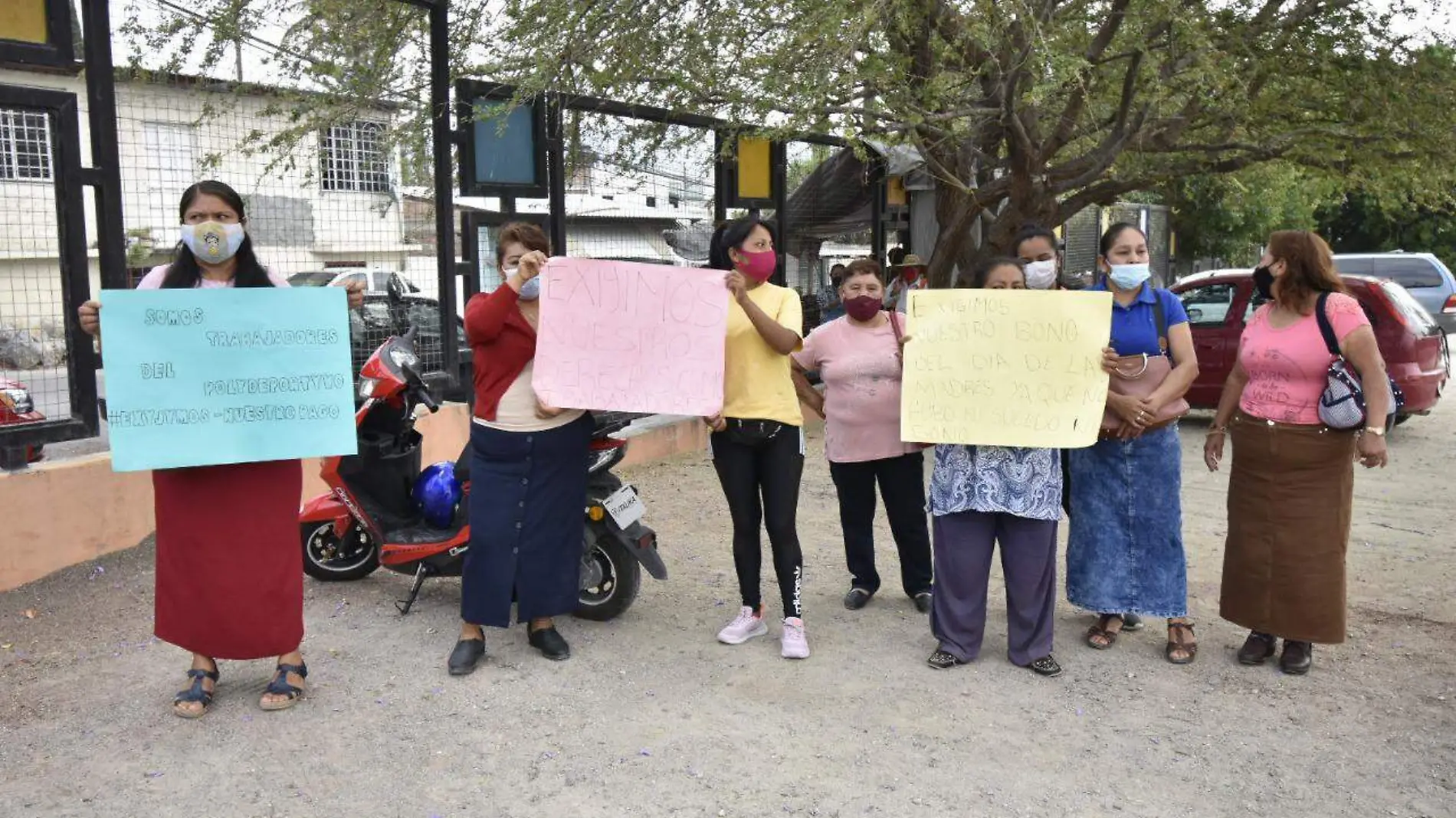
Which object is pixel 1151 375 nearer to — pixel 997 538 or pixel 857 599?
pixel 997 538

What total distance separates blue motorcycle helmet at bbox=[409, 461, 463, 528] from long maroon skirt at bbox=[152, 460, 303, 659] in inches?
46.0

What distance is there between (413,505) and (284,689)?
1.33 metres

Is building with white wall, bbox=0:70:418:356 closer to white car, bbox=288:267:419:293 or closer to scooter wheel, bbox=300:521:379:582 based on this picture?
white car, bbox=288:267:419:293

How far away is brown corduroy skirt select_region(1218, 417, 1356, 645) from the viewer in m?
4.08

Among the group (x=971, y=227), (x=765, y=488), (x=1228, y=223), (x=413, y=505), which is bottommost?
(x=413, y=505)

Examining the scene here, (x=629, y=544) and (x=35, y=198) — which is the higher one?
(x=35, y=198)

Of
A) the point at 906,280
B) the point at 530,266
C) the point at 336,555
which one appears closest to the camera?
the point at 530,266

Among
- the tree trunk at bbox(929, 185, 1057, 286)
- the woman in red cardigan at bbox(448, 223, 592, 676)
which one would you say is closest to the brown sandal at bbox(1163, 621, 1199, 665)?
the woman in red cardigan at bbox(448, 223, 592, 676)

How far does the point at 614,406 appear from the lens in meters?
4.15

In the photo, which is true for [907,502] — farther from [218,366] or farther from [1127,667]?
[218,366]

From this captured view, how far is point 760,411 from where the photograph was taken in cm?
424

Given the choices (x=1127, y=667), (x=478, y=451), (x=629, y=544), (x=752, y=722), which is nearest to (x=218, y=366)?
(x=478, y=451)

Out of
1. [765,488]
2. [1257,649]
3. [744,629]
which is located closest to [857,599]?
[744,629]

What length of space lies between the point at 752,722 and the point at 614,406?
1.22 metres
